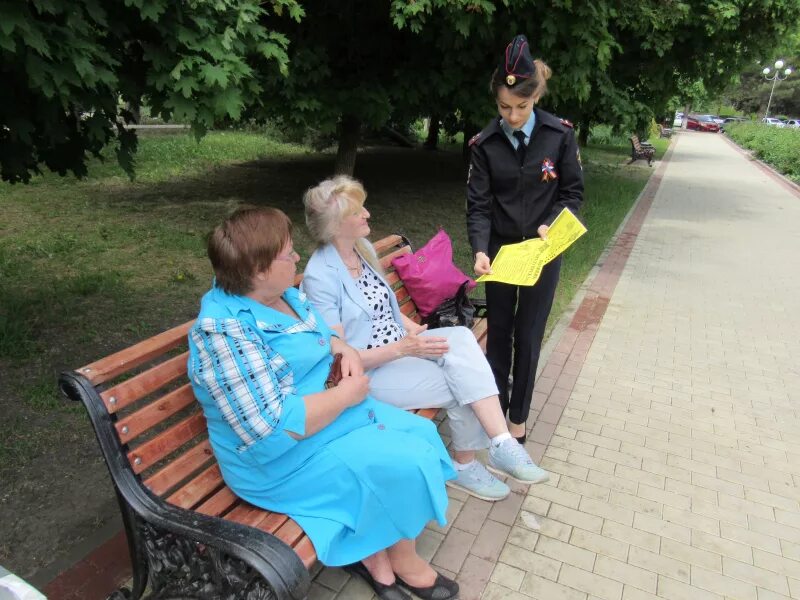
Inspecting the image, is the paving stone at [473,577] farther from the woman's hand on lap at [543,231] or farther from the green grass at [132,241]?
the green grass at [132,241]

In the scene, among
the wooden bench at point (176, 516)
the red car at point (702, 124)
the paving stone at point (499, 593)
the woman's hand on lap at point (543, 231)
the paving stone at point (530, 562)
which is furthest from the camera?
the red car at point (702, 124)

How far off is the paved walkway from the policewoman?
68 cm

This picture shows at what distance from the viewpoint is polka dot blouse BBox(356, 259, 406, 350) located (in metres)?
2.80

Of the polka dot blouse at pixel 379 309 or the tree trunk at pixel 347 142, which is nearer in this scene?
the polka dot blouse at pixel 379 309

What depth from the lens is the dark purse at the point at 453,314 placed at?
3.63 metres

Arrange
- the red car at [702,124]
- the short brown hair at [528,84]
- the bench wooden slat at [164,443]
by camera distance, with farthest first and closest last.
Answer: the red car at [702,124], the short brown hair at [528,84], the bench wooden slat at [164,443]

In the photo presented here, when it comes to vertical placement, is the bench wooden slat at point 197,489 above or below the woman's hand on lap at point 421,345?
below

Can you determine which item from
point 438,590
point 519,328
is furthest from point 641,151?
point 438,590

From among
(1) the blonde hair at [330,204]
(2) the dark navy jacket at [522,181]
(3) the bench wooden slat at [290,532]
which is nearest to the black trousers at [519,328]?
(2) the dark navy jacket at [522,181]

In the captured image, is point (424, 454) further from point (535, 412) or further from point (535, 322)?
point (535, 412)

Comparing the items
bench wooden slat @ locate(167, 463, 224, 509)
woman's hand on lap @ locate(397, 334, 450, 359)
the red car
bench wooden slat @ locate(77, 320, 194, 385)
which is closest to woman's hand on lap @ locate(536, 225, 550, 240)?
woman's hand on lap @ locate(397, 334, 450, 359)

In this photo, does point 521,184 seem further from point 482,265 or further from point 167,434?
point 167,434

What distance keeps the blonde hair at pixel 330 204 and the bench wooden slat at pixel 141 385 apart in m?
0.84

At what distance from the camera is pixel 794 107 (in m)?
64.8
